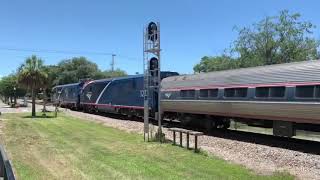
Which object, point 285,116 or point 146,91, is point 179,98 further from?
point 285,116

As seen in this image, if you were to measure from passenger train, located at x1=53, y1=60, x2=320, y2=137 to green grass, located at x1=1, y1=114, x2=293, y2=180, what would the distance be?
171 inches

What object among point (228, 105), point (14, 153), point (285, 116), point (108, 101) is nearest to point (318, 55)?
point (108, 101)

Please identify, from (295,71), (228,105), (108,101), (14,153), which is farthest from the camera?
(108,101)

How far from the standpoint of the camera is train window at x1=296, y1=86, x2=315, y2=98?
1703cm

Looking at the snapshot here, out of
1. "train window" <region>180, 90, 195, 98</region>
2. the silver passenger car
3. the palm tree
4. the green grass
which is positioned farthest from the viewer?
the palm tree

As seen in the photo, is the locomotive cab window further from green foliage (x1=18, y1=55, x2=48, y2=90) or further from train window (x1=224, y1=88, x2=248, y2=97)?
green foliage (x1=18, y1=55, x2=48, y2=90)

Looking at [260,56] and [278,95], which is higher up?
[260,56]

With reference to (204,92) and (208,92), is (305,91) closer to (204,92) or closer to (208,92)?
(208,92)

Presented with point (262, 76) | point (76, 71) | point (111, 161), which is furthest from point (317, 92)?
point (76, 71)

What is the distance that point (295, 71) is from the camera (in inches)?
707

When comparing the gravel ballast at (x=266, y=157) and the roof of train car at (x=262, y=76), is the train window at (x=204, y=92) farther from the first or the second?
the gravel ballast at (x=266, y=157)

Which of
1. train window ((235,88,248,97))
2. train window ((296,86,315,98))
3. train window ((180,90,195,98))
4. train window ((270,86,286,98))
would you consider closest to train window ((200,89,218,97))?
train window ((180,90,195,98))

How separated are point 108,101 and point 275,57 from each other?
16327mm

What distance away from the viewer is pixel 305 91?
17328mm
